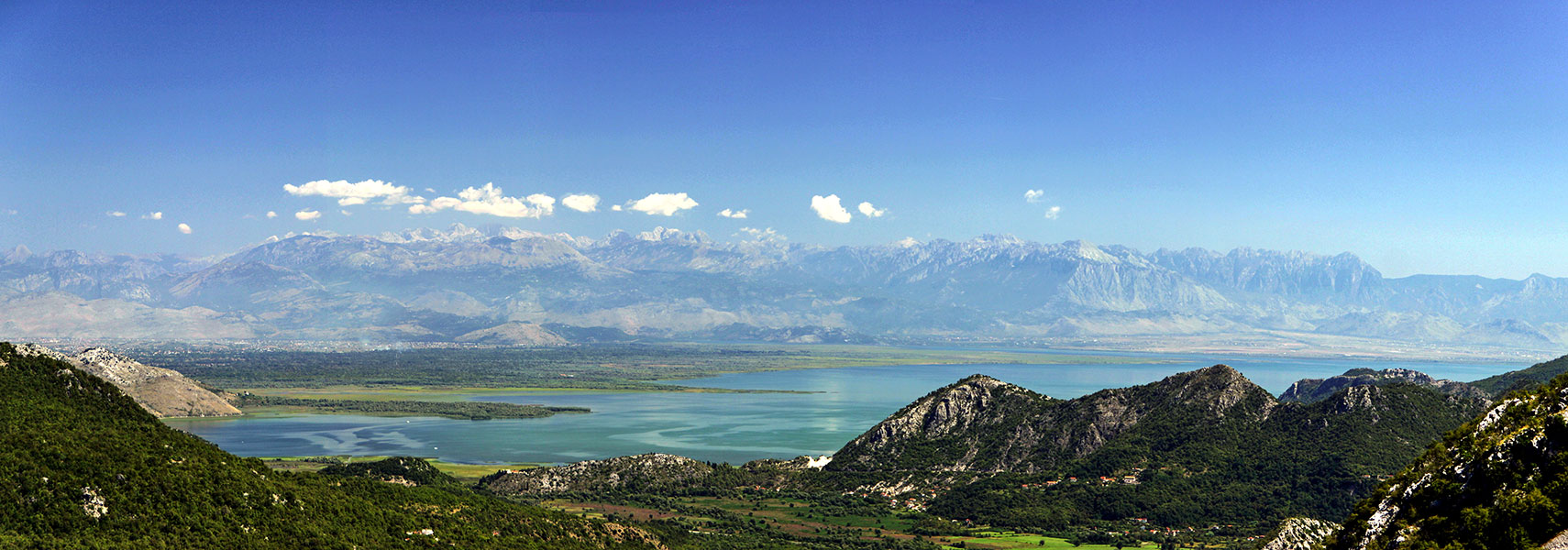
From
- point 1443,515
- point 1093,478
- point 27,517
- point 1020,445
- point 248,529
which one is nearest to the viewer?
point 1443,515

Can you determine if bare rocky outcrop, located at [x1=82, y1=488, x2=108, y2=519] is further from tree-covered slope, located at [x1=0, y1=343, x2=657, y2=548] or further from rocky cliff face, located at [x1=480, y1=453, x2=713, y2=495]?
rocky cliff face, located at [x1=480, y1=453, x2=713, y2=495]

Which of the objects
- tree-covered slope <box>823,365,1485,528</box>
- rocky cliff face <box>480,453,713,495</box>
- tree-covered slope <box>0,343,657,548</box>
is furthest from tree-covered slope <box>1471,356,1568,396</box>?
tree-covered slope <box>0,343,657,548</box>

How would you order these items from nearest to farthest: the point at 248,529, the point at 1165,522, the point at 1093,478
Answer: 1. the point at 248,529
2. the point at 1165,522
3. the point at 1093,478

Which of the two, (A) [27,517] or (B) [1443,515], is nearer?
(B) [1443,515]

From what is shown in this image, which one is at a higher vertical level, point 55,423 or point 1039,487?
point 55,423

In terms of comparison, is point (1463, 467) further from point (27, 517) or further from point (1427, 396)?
point (1427, 396)

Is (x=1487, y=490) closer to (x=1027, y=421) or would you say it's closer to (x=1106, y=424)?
(x=1106, y=424)

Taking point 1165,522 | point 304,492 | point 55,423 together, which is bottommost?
point 1165,522

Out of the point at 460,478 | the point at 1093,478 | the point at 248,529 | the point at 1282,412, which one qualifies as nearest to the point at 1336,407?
the point at 1282,412
